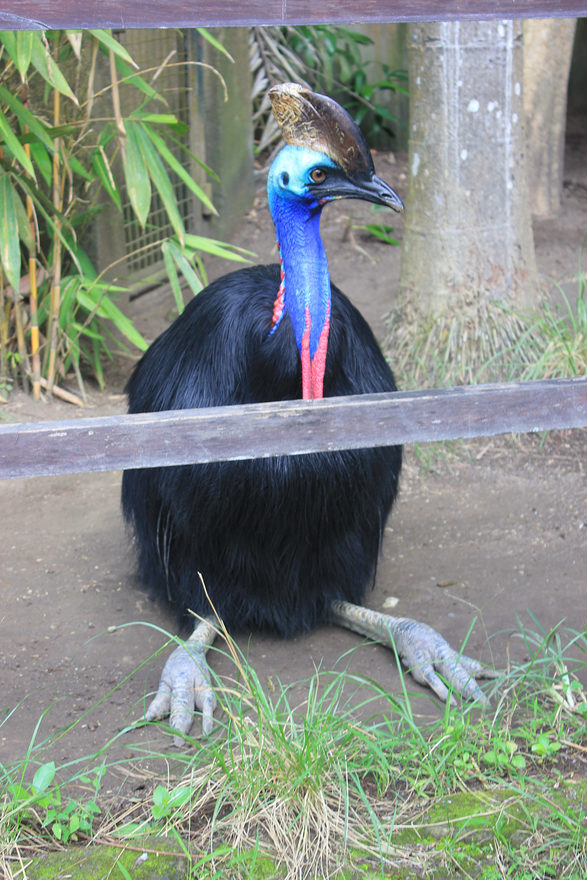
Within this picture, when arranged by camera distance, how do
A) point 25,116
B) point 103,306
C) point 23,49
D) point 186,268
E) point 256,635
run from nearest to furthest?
1. point 256,635
2. point 23,49
3. point 25,116
4. point 186,268
5. point 103,306

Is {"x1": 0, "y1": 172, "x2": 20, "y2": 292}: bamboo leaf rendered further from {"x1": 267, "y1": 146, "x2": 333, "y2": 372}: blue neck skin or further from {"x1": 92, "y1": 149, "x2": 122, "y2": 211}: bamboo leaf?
{"x1": 267, "y1": 146, "x2": 333, "y2": 372}: blue neck skin

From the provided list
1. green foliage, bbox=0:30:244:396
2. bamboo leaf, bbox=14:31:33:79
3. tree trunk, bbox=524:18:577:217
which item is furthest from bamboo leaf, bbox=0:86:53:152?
tree trunk, bbox=524:18:577:217

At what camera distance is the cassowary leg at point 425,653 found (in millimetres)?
2355

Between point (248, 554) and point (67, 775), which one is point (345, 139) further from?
point (67, 775)

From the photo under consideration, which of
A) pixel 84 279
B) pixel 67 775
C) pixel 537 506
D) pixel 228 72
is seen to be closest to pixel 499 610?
pixel 537 506

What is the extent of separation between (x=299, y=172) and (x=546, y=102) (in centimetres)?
375

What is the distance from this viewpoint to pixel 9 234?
338cm

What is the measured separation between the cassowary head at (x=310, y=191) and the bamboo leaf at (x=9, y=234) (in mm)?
1379

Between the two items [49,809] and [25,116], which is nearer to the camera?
[49,809]

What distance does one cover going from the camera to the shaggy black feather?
7.83 ft

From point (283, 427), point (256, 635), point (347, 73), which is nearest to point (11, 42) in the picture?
point (256, 635)

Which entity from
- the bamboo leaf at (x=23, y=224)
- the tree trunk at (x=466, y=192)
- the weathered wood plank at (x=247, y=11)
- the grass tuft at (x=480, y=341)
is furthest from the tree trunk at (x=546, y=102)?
the weathered wood plank at (x=247, y=11)

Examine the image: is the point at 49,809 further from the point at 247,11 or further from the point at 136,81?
the point at 136,81

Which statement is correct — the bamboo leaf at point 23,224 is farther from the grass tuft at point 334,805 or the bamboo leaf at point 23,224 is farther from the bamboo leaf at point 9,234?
the grass tuft at point 334,805
